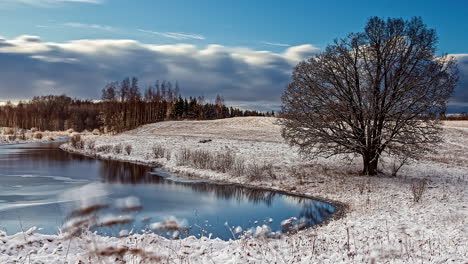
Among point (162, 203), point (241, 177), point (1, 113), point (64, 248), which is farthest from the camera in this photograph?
point (1, 113)

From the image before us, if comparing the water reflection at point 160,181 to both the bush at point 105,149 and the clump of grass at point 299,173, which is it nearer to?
the clump of grass at point 299,173

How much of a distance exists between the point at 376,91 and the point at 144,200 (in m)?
12.9

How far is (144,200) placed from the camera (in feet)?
59.9

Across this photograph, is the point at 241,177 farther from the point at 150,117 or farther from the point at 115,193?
the point at 150,117

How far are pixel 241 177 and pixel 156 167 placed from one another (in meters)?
9.82

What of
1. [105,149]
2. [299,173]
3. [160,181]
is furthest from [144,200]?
[105,149]

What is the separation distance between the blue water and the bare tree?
4.81 metres

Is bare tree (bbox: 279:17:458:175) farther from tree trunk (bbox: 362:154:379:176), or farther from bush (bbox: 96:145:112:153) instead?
bush (bbox: 96:145:112:153)

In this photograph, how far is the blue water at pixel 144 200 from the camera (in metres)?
13.8

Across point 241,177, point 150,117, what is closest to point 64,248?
point 241,177

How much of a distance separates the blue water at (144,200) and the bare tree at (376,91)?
4.81 meters

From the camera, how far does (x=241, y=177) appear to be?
2352 centimetres

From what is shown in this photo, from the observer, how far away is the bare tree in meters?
19.7

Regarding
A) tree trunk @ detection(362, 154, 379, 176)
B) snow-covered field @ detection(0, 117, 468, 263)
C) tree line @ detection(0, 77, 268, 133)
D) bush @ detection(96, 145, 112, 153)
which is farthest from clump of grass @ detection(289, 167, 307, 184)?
tree line @ detection(0, 77, 268, 133)
